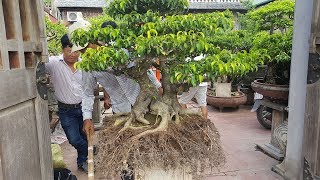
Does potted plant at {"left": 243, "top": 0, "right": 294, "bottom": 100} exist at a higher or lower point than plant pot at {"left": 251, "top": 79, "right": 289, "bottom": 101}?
higher

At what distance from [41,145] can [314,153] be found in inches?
81.8

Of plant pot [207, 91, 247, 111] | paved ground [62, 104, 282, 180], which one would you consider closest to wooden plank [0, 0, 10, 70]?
paved ground [62, 104, 282, 180]

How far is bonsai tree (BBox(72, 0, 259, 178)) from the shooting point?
164cm

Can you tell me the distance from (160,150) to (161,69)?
1.75 ft

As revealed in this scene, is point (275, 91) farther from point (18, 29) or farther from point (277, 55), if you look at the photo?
point (18, 29)

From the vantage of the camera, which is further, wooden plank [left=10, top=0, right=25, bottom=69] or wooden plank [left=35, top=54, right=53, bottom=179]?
wooden plank [left=35, top=54, right=53, bottom=179]

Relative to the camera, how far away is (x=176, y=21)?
1.66m

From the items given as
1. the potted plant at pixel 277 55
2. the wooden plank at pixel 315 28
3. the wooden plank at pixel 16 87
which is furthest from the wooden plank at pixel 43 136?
the potted plant at pixel 277 55

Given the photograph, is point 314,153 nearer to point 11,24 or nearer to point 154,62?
point 154,62

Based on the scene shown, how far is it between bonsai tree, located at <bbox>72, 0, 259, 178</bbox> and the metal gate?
330 mm

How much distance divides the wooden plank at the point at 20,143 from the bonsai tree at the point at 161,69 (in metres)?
0.43

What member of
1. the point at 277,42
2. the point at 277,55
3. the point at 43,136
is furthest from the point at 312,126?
the point at 43,136

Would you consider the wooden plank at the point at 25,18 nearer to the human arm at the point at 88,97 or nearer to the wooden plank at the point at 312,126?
the human arm at the point at 88,97

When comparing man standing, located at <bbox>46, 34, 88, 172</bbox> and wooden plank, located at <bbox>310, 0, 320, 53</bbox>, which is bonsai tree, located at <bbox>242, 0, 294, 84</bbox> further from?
man standing, located at <bbox>46, 34, 88, 172</bbox>
